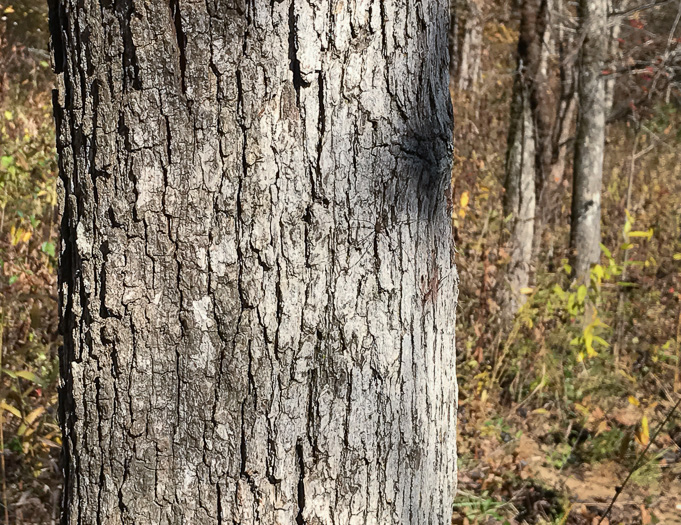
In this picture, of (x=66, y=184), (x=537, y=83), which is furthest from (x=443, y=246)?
(x=537, y=83)

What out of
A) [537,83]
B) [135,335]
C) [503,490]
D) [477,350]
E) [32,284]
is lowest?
[503,490]

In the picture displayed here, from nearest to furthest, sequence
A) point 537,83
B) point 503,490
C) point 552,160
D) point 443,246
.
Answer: point 443,246
point 503,490
point 537,83
point 552,160

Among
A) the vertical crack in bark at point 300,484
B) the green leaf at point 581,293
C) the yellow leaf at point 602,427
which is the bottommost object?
the yellow leaf at point 602,427

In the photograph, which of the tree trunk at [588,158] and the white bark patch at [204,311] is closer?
the white bark patch at [204,311]

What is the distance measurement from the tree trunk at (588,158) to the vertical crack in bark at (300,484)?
4658 millimetres

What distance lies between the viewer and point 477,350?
13.3 feet

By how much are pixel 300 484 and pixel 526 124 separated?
4660mm

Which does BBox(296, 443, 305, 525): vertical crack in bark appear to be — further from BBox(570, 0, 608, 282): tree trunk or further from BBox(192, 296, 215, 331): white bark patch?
BBox(570, 0, 608, 282): tree trunk

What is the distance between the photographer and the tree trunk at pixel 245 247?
1.17 meters

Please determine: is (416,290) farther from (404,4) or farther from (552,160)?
(552,160)

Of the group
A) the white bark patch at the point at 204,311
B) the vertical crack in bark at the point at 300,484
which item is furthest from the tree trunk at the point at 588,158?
the white bark patch at the point at 204,311

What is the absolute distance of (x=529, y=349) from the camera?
4.56 m

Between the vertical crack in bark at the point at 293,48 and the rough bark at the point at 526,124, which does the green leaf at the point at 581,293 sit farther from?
the vertical crack in bark at the point at 293,48

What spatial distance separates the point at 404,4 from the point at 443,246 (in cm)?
46
